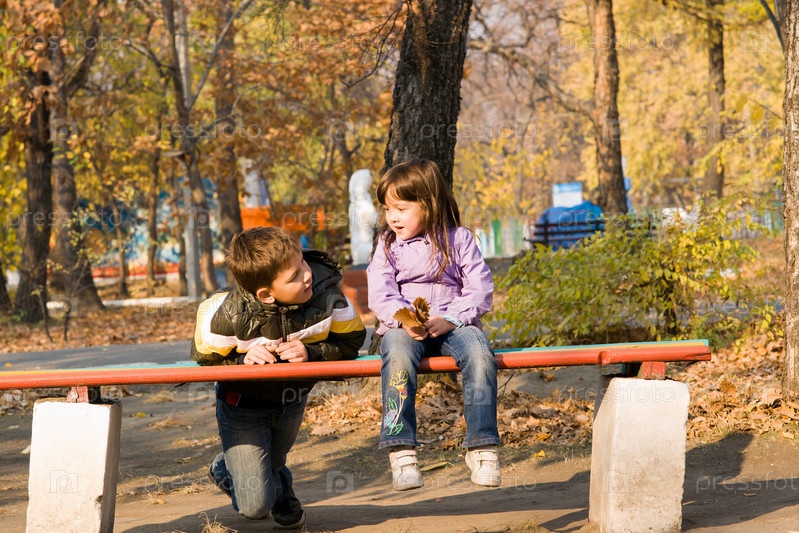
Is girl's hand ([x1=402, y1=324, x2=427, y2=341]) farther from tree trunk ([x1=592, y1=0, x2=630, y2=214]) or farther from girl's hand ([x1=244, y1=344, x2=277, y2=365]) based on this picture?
tree trunk ([x1=592, y1=0, x2=630, y2=214])

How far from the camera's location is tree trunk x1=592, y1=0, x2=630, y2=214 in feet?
46.7

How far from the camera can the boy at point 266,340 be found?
360 cm

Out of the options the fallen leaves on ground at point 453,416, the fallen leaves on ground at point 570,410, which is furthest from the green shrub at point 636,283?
the fallen leaves on ground at point 453,416

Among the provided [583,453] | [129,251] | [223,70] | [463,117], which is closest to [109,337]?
[223,70]

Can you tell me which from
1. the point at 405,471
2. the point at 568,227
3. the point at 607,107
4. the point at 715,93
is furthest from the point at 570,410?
the point at 568,227

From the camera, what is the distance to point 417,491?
16.8ft

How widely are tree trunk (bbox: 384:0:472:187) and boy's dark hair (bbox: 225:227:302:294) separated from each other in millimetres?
3061

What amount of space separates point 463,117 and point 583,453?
37500 mm

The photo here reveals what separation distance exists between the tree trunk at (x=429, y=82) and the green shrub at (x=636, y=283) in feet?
5.01

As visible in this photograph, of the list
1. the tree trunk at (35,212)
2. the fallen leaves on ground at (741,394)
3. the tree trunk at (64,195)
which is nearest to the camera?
the fallen leaves on ground at (741,394)

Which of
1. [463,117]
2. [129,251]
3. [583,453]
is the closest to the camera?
[583,453]

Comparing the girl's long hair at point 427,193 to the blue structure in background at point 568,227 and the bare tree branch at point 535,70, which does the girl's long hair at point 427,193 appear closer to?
the bare tree branch at point 535,70

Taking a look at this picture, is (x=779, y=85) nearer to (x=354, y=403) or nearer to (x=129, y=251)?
(x=129, y=251)

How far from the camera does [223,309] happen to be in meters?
3.64
